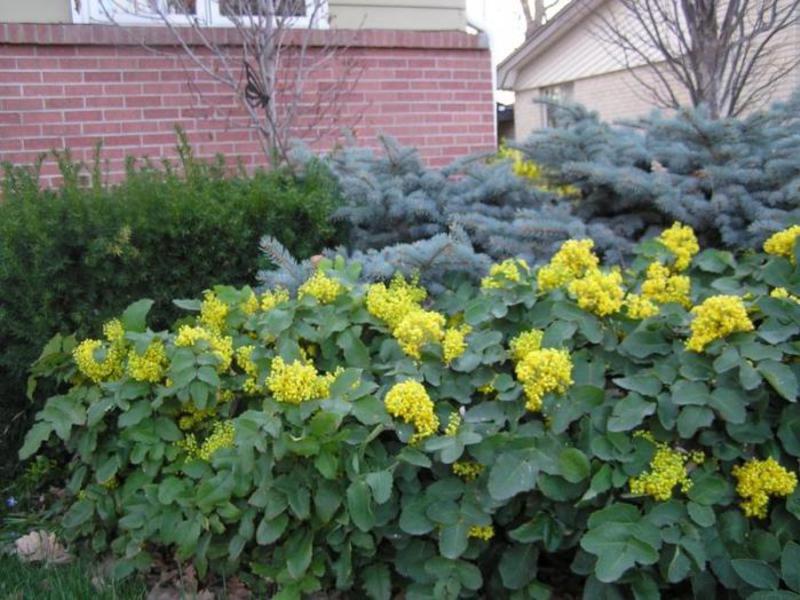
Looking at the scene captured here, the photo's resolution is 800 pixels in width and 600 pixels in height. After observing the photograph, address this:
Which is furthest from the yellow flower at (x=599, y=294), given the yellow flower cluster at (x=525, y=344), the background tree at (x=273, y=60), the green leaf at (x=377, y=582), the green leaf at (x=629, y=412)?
the background tree at (x=273, y=60)

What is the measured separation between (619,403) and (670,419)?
0.13m

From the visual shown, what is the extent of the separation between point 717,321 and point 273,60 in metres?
3.58

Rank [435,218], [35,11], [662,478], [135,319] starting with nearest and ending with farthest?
[662,478] → [135,319] → [435,218] → [35,11]

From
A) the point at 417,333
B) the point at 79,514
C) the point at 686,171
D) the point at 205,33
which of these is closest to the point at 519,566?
the point at 417,333

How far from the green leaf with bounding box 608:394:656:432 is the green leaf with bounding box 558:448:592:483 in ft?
0.38

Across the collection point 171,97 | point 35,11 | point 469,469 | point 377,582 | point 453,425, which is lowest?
point 377,582

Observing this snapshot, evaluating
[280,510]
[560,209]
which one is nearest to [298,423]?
[280,510]

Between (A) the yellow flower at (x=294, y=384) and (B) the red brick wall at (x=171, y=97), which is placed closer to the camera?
(A) the yellow flower at (x=294, y=384)

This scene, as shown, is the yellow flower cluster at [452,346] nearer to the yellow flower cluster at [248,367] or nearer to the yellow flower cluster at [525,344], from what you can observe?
the yellow flower cluster at [525,344]

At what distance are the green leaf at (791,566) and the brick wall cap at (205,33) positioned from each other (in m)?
4.41

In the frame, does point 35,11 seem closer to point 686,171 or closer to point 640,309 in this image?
point 686,171

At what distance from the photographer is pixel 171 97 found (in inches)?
214

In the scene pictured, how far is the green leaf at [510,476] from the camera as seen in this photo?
2.17m

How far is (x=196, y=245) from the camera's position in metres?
3.54
